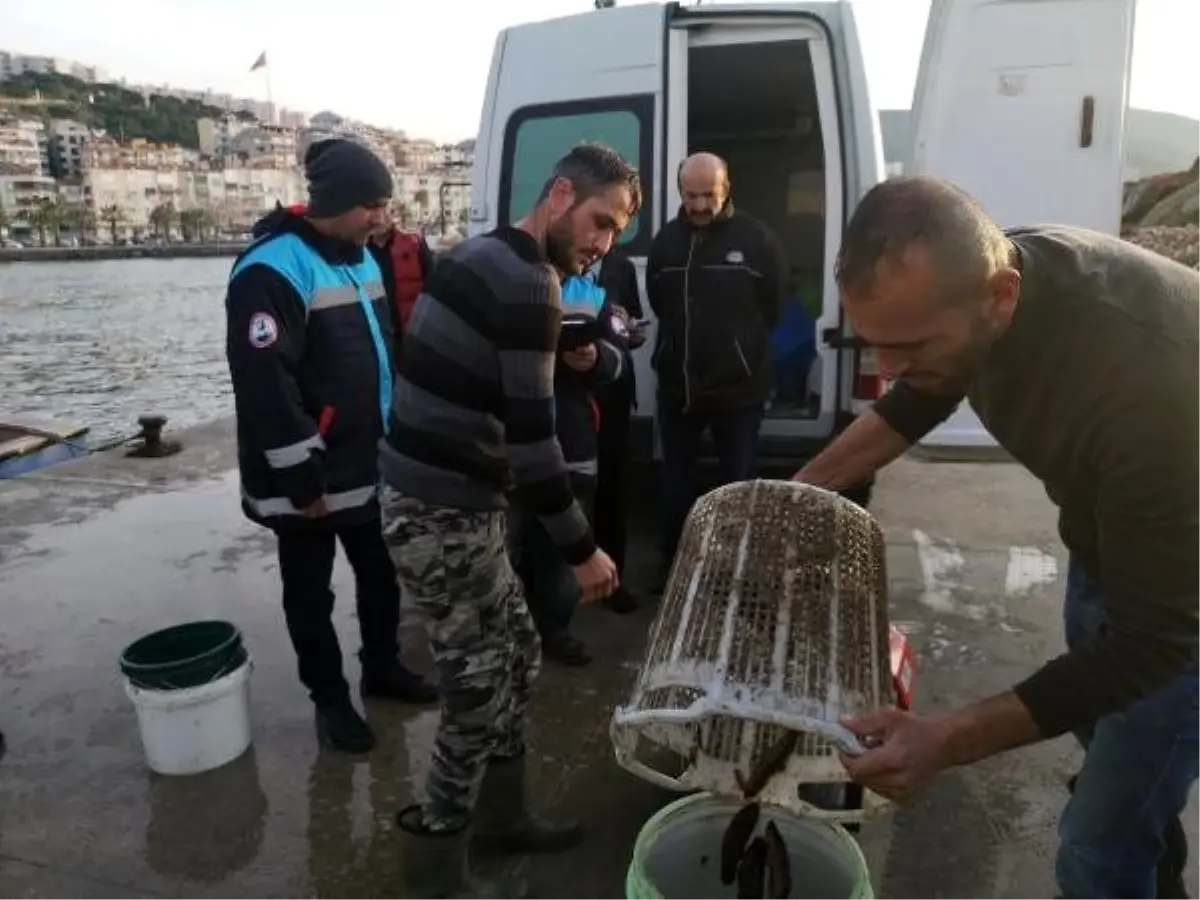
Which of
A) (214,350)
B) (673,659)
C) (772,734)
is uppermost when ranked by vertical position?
(673,659)

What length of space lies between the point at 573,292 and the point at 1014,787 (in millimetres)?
2341

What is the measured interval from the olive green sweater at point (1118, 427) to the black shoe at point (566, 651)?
103 inches

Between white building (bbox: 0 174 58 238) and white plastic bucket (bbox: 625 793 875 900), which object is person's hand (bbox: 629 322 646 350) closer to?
white plastic bucket (bbox: 625 793 875 900)

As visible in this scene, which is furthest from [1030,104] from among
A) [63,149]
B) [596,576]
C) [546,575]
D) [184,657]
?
[63,149]

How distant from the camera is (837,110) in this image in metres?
4.59

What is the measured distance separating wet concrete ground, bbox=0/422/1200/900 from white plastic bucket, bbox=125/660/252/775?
2.4 inches

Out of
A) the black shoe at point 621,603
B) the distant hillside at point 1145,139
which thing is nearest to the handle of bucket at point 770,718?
the black shoe at point 621,603

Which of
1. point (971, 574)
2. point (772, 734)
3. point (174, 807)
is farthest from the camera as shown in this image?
point (971, 574)

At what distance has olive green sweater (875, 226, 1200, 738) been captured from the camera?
1.53 metres

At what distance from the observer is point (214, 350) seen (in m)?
33.5

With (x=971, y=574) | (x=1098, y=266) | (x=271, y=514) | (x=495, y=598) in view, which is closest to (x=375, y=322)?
(x=271, y=514)

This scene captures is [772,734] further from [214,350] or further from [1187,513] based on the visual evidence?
[214,350]

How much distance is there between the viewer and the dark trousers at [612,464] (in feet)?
14.6

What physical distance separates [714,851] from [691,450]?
263 cm
